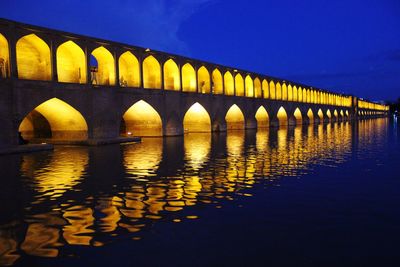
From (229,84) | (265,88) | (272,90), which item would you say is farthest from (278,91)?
(229,84)

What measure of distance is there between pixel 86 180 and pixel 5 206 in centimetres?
206

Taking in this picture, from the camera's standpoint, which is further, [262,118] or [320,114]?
[320,114]

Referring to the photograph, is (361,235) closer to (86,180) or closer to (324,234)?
(324,234)

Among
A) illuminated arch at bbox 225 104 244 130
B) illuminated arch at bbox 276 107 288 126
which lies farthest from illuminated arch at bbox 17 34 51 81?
illuminated arch at bbox 276 107 288 126

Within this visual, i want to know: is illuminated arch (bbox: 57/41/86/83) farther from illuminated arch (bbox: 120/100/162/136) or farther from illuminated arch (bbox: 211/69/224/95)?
illuminated arch (bbox: 211/69/224/95)

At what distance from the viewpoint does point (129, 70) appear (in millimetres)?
19766

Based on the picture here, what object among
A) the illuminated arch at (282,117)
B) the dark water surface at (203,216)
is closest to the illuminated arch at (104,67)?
the dark water surface at (203,216)

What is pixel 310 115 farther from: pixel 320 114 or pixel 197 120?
pixel 197 120

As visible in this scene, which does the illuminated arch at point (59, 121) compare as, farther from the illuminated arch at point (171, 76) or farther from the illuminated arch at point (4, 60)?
the illuminated arch at point (171, 76)

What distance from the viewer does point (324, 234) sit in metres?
3.75

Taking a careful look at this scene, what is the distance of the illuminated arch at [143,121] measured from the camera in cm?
2027

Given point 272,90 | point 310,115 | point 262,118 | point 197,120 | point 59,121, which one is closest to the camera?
point 59,121

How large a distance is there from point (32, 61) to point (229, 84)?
15.4 m

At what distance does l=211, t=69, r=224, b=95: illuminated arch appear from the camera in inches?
1051
